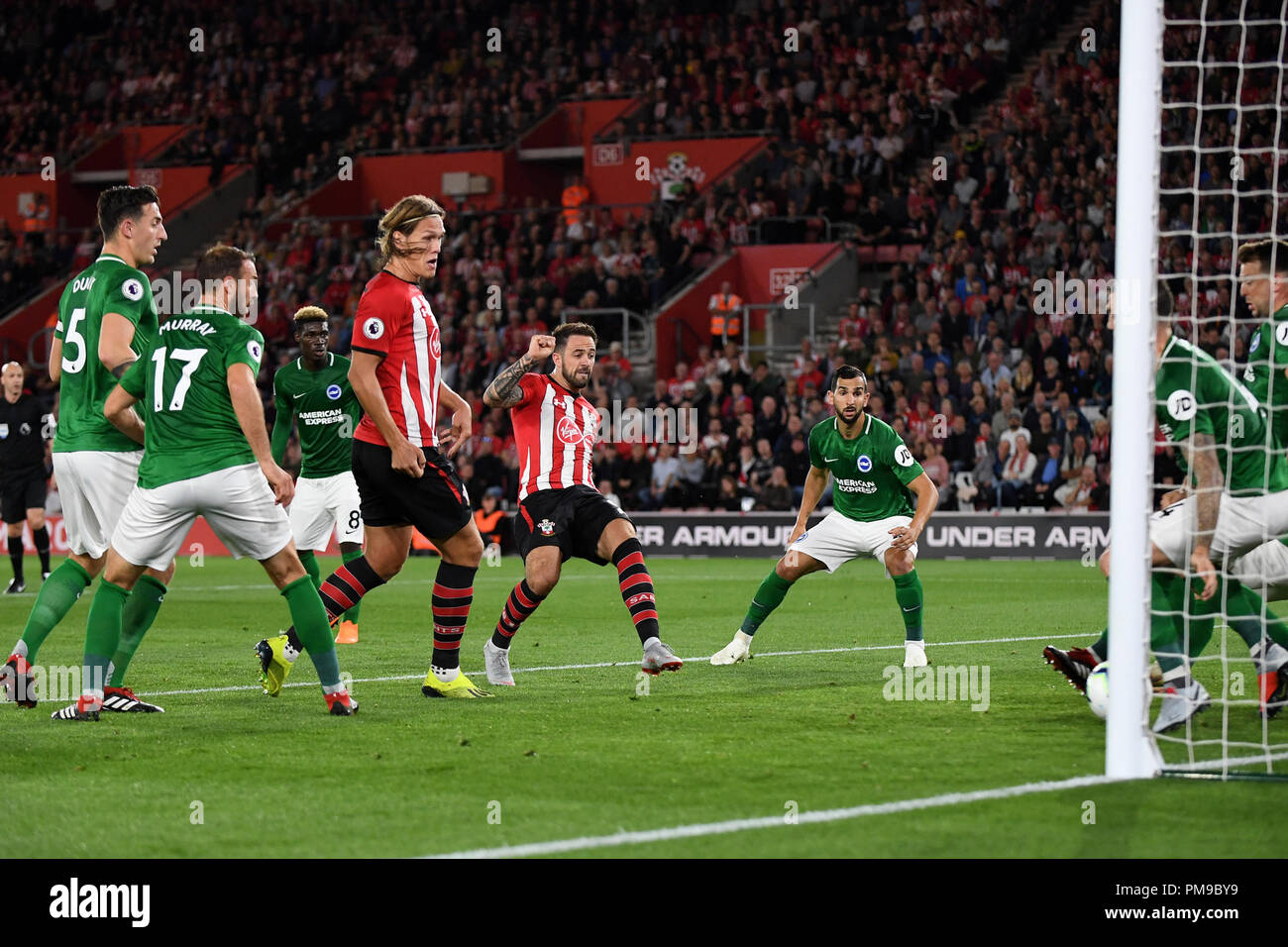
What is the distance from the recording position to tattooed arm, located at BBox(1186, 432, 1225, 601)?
244 inches

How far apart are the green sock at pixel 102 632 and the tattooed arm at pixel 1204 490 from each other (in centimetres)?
458

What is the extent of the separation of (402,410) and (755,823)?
3.49 m

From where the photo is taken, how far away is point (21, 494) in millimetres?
17062

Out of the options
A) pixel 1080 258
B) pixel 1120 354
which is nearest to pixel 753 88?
pixel 1080 258

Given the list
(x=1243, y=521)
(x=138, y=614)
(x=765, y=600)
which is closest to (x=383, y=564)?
(x=138, y=614)

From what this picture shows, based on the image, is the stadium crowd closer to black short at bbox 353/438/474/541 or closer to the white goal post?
black short at bbox 353/438/474/541

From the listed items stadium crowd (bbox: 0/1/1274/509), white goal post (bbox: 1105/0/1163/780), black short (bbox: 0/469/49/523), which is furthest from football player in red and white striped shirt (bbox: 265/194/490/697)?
stadium crowd (bbox: 0/1/1274/509)

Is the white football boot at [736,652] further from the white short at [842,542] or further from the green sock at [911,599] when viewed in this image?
the green sock at [911,599]

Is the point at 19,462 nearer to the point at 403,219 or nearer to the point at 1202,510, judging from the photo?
the point at 403,219

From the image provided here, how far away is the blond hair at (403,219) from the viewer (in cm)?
760

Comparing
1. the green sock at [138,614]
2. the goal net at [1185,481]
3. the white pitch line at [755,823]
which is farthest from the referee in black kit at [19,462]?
the white pitch line at [755,823]

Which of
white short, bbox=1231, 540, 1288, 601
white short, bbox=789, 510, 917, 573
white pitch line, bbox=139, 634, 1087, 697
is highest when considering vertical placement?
white short, bbox=1231, 540, 1288, 601

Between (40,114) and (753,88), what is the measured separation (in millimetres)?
17254

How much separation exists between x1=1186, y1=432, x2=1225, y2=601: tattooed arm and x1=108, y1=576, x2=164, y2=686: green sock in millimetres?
4655
